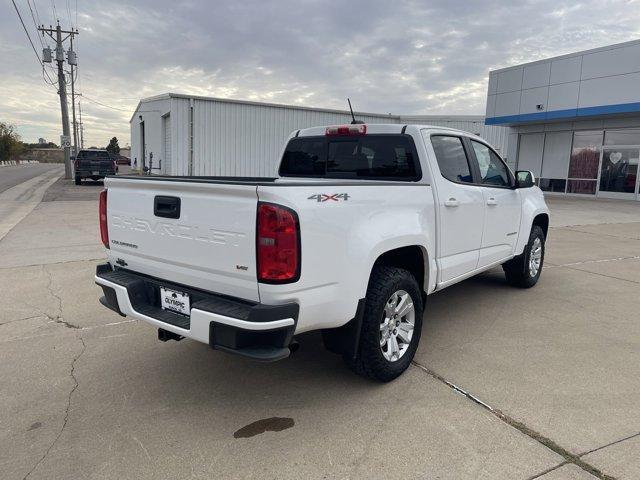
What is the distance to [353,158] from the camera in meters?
4.45

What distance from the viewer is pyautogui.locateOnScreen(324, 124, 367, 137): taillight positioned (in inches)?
170

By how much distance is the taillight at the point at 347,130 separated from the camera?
4.31 m

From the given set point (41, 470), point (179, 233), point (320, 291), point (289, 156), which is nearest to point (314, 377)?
point (320, 291)

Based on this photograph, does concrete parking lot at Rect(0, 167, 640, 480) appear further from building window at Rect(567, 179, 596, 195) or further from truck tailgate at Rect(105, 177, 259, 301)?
building window at Rect(567, 179, 596, 195)

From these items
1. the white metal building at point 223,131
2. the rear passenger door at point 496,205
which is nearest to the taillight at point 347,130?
the rear passenger door at point 496,205

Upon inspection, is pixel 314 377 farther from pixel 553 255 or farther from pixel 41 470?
pixel 553 255

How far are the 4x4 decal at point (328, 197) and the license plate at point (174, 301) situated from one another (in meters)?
1.03

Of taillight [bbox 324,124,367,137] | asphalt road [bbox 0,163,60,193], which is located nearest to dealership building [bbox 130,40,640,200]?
asphalt road [bbox 0,163,60,193]

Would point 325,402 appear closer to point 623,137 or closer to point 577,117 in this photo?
point 577,117

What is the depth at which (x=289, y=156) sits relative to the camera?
496 cm

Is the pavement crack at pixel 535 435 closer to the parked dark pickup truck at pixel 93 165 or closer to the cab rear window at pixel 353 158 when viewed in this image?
the cab rear window at pixel 353 158

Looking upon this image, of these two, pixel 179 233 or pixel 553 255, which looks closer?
pixel 179 233

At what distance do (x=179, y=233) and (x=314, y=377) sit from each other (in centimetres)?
149

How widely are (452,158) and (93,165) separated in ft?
77.0
